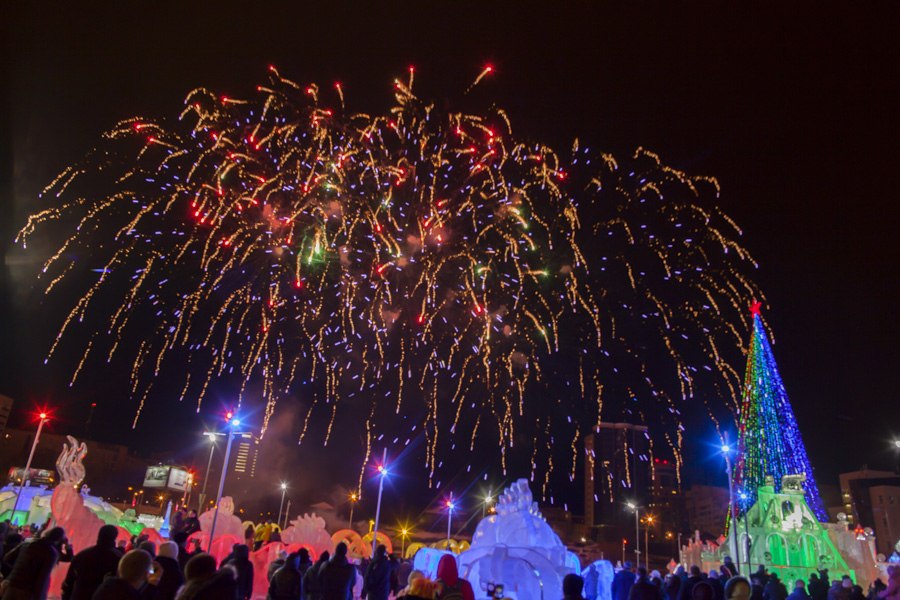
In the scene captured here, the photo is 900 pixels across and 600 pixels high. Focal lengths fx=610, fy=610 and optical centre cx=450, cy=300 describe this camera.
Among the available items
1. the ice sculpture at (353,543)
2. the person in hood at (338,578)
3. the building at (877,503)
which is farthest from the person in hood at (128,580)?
the building at (877,503)

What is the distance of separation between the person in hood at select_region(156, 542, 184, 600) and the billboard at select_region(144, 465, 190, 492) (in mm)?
73070

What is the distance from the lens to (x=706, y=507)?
377ft

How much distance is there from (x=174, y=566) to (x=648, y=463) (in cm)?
15727

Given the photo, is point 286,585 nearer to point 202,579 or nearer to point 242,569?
point 242,569

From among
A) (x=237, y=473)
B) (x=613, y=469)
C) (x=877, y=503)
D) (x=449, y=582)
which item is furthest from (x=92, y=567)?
(x=613, y=469)

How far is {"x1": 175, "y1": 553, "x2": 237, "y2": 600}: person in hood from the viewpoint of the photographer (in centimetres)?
506

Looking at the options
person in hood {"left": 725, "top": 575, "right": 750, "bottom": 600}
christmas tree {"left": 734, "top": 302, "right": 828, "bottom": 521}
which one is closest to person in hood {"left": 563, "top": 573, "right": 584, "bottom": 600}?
person in hood {"left": 725, "top": 575, "right": 750, "bottom": 600}

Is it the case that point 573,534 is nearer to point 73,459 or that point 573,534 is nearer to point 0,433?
point 0,433

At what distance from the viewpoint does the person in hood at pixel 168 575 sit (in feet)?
22.9

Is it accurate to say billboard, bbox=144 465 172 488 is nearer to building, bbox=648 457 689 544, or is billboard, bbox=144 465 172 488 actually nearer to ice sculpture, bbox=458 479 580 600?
ice sculpture, bbox=458 479 580 600

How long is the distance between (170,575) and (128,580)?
2.05 m

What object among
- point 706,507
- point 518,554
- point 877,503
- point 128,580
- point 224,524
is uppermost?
point 706,507

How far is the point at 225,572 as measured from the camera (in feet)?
17.2

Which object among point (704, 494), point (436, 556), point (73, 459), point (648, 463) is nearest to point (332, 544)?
point (436, 556)
